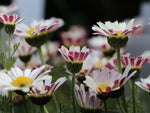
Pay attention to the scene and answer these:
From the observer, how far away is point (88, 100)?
12.3 inches

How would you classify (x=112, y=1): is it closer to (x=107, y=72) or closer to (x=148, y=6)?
(x=148, y=6)

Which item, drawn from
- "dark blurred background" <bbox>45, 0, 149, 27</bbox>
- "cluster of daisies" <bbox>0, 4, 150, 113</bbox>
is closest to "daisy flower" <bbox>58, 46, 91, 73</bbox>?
"cluster of daisies" <bbox>0, 4, 150, 113</bbox>

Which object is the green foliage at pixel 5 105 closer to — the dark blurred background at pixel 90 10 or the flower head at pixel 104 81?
the flower head at pixel 104 81

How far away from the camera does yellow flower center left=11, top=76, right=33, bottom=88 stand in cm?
27

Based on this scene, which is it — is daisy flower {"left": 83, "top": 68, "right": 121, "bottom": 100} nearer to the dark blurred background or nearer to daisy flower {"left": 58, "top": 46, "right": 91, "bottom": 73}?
daisy flower {"left": 58, "top": 46, "right": 91, "bottom": 73}

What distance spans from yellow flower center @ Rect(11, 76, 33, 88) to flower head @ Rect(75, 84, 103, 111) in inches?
2.1

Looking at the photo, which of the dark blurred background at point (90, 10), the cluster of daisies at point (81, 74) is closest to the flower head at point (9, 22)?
the cluster of daisies at point (81, 74)

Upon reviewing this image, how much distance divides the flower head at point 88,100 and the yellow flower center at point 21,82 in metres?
0.05

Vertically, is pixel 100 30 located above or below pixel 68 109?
above

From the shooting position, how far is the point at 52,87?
0.29m

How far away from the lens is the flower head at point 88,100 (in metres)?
0.31

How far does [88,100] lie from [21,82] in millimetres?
72

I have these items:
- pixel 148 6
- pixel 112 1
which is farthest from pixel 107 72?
pixel 112 1

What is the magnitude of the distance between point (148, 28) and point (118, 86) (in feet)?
2.89
